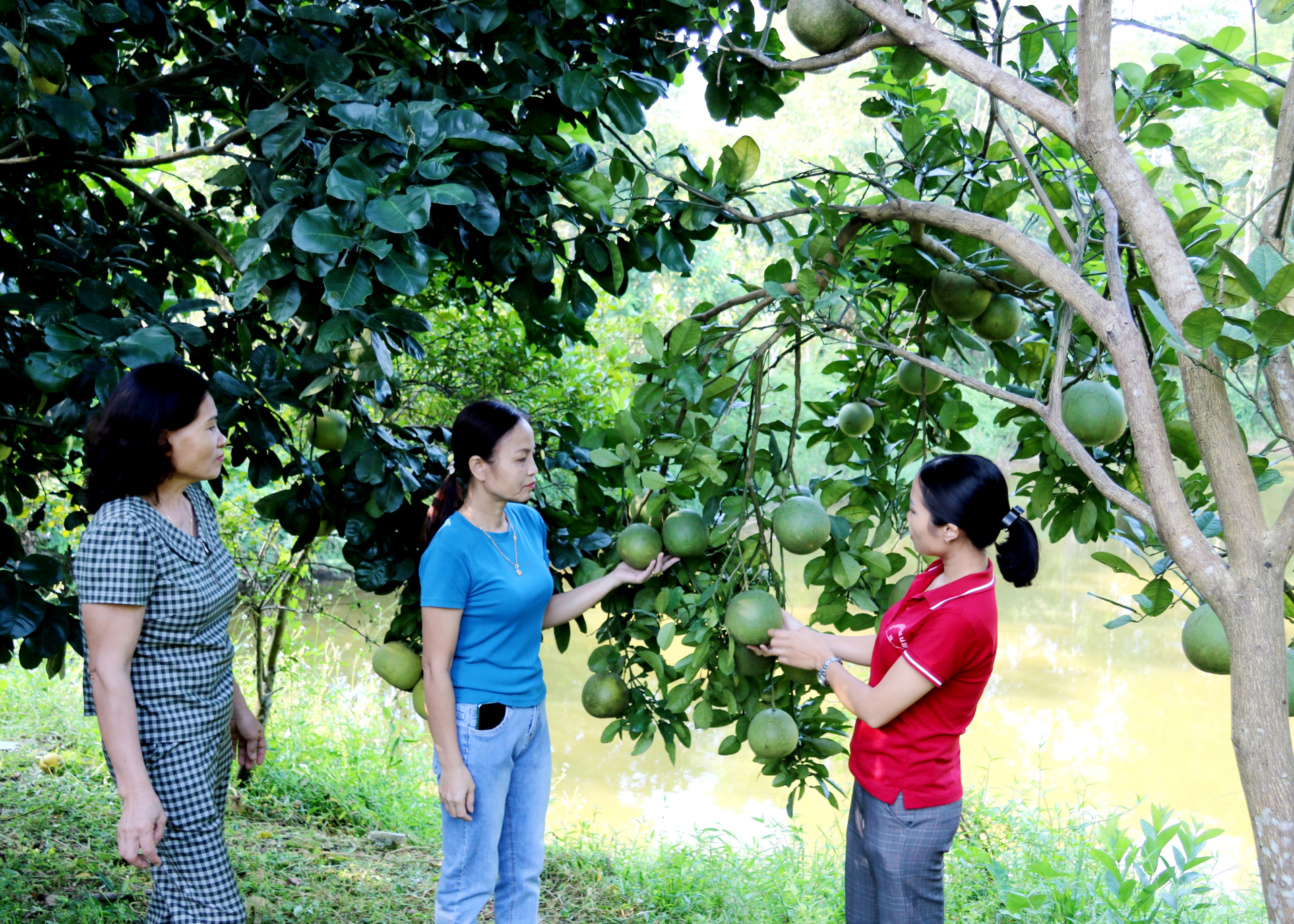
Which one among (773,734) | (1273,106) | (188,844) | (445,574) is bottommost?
(188,844)

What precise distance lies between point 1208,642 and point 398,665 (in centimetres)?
145

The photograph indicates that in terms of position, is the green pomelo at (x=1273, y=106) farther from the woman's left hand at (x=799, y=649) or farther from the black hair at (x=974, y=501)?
the woman's left hand at (x=799, y=649)

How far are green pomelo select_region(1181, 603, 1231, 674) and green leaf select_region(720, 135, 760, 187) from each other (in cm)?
102

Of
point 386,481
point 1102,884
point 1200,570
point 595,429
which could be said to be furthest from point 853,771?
point 1102,884

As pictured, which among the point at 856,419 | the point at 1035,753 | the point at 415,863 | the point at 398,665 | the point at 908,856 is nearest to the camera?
the point at 908,856

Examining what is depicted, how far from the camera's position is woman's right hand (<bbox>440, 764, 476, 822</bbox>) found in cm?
182

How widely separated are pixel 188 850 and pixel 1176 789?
5.17m

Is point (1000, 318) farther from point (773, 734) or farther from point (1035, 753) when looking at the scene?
point (1035, 753)

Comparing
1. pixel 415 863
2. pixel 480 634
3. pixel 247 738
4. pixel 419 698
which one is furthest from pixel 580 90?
pixel 415 863

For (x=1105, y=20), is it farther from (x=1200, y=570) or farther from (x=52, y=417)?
(x=52, y=417)

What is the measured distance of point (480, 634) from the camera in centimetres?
189

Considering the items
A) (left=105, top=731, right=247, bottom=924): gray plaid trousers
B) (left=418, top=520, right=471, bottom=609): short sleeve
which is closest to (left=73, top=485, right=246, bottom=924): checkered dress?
(left=105, top=731, right=247, bottom=924): gray plaid trousers

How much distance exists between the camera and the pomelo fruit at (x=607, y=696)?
186cm

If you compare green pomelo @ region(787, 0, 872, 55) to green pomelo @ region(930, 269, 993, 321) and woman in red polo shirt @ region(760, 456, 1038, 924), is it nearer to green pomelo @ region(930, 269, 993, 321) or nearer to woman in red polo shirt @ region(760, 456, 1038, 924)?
green pomelo @ region(930, 269, 993, 321)
